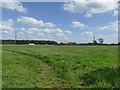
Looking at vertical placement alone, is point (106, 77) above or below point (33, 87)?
above

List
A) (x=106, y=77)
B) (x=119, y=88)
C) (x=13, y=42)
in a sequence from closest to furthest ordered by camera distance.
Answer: (x=119, y=88)
(x=106, y=77)
(x=13, y=42)

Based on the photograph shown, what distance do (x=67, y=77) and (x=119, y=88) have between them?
9.23 feet

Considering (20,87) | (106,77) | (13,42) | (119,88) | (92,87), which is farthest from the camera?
(13,42)

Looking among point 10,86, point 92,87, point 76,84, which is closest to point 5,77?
point 10,86

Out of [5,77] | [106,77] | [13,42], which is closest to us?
[106,77]

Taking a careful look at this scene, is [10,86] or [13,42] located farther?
[13,42]

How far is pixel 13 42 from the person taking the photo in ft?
245

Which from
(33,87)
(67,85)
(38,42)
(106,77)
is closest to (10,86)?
(33,87)

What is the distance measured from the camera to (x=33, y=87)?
207 inches

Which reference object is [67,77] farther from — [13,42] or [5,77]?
[13,42]

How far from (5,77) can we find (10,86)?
1.45 m

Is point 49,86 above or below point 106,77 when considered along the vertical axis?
below

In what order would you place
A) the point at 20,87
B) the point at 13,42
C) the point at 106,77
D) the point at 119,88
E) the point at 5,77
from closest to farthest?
the point at 119,88
the point at 20,87
the point at 106,77
the point at 5,77
the point at 13,42

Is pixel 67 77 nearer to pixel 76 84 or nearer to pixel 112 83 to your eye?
pixel 76 84
